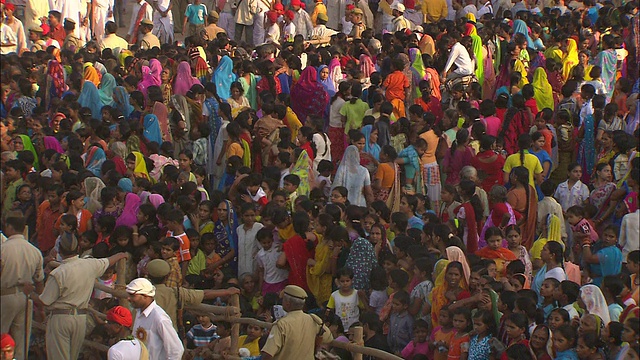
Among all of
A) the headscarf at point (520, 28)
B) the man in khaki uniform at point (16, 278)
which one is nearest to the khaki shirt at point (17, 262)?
the man in khaki uniform at point (16, 278)

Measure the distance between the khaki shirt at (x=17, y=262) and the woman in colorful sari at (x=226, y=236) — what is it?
2930 millimetres

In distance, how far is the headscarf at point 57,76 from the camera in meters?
15.2

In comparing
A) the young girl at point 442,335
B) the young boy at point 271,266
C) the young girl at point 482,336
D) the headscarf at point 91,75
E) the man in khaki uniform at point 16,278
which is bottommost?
the young boy at point 271,266

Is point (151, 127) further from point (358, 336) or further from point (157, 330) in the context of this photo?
point (358, 336)

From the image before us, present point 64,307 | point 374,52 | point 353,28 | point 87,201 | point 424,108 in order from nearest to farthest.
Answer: point 64,307 < point 87,201 < point 424,108 < point 374,52 < point 353,28

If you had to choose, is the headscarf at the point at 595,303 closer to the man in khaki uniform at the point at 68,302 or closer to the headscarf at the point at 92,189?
the man in khaki uniform at the point at 68,302

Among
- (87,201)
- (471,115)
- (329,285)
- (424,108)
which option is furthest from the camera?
(424,108)

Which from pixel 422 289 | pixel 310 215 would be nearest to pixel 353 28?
pixel 310 215

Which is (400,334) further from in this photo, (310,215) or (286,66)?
(286,66)

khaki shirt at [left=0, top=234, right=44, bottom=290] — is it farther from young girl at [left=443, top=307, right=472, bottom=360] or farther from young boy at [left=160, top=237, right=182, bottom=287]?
young girl at [left=443, top=307, right=472, bottom=360]

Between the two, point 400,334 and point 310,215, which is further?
point 310,215

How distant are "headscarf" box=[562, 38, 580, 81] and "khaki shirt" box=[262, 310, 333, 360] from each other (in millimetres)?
8727

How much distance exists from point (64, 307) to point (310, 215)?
2882 millimetres

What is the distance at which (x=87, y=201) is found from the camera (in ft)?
39.3
